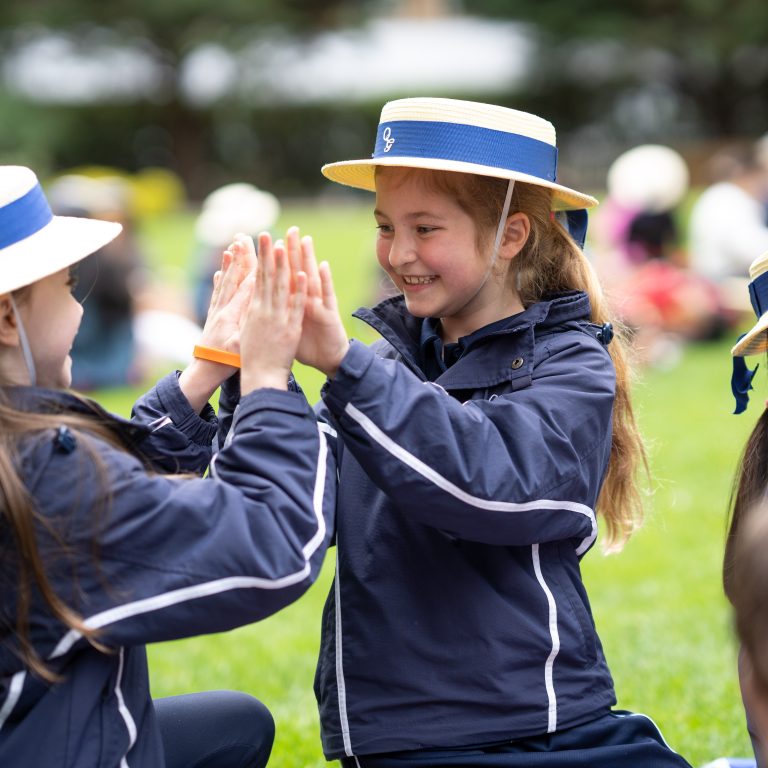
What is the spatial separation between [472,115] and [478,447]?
78 cm

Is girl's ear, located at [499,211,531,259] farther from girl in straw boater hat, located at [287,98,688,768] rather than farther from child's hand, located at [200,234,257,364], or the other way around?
child's hand, located at [200,234,257,364]

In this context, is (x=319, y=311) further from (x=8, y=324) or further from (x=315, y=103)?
(x=315, y=103)

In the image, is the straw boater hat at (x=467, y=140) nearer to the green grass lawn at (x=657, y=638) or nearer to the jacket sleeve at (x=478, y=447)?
the jacket sleeve at (x=478, y=447)

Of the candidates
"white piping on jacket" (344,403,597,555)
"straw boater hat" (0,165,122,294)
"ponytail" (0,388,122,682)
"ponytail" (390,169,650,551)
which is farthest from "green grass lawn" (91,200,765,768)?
"ponytail" (0,388,122,682)

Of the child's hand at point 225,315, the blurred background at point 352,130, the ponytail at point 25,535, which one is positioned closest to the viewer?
the ponytail at point 25,535

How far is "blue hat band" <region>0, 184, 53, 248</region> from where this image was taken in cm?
230

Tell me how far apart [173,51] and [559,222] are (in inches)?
1300

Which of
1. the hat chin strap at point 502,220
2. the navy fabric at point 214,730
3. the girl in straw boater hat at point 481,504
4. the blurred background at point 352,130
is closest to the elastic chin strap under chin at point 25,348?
the girl in straw boater hat at point 481,504

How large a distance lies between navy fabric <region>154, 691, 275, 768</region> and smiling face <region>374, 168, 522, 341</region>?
3.33 ft

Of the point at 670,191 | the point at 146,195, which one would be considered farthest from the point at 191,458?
the point at 146,195

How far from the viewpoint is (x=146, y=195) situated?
27.1 meters

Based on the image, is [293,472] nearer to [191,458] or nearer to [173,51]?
[191,458]

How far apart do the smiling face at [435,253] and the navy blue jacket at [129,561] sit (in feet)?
2.10

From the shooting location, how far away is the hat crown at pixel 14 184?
7.57 feet
